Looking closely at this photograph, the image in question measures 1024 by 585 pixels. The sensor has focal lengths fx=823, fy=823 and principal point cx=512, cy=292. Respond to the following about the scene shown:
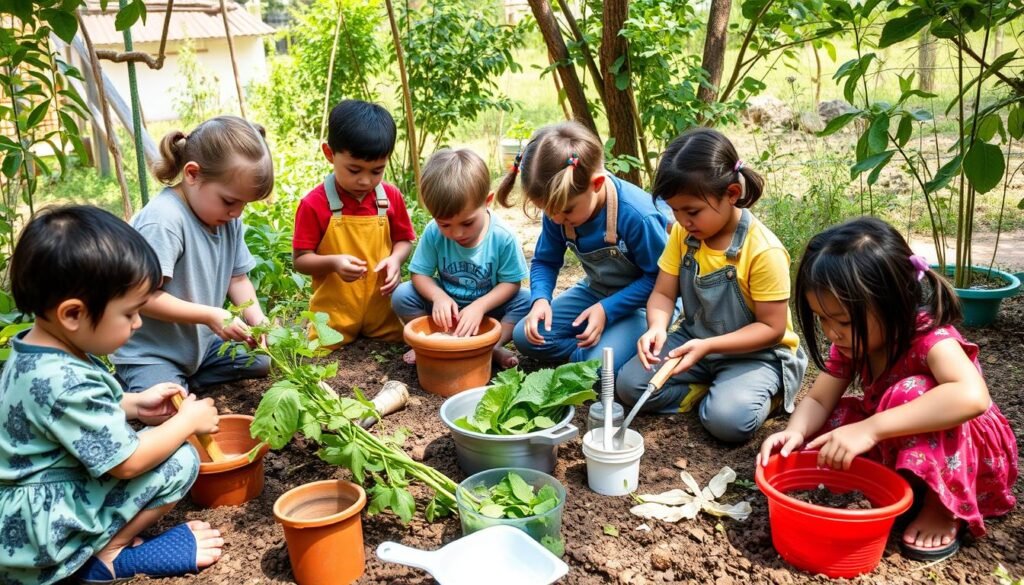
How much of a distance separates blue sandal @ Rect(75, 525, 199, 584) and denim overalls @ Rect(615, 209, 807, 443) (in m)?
1.47

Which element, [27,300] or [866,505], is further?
[866,505]

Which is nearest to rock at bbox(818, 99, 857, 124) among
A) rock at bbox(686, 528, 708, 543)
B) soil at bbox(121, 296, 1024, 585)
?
soil at bbox(121, 296, 1024, 585)

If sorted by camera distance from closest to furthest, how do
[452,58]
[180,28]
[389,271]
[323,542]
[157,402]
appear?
[323,542] → [157,402] → [389,271] → [452,58] → [180,28]

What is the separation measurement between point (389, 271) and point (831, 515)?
1.99 meters

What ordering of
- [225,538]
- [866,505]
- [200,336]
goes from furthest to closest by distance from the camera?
1. [200,336]
2. [225,538]
3. [866,505]

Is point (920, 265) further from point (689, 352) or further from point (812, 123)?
point (812, 123)

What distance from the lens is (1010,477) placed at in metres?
2.04

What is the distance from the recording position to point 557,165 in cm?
271

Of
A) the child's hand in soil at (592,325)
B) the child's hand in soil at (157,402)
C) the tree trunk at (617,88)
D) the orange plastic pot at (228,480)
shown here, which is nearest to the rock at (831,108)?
the tree trunk at (617,88)

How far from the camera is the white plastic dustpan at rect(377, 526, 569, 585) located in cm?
175

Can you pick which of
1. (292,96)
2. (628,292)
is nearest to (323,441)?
(628,292)

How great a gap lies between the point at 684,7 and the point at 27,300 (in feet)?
10.6

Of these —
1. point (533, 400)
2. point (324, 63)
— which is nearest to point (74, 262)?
point (533, 400)

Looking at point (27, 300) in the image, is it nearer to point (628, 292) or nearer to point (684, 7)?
point (628, 292)
